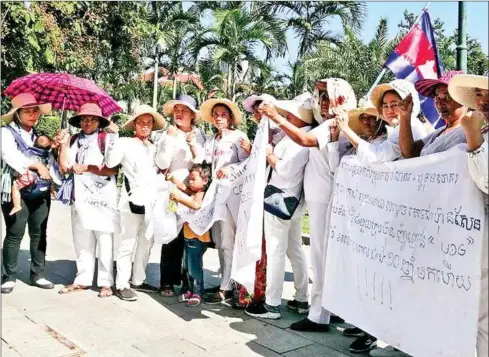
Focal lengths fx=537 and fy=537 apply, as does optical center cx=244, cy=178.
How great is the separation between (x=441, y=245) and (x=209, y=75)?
18258mm

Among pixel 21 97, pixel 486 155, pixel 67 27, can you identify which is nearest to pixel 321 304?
pixel 486 155

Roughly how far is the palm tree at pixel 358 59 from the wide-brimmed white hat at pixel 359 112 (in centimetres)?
1239

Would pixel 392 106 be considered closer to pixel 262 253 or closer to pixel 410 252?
pixel 410 252

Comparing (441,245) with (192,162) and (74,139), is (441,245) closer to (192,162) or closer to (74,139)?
(192,162)

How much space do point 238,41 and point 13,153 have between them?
1550cm

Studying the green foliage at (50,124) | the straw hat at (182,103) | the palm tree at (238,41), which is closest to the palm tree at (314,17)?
the palm tree at (238,41)

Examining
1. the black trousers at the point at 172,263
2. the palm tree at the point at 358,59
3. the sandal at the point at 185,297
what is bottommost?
the sandal at the point at 185,297

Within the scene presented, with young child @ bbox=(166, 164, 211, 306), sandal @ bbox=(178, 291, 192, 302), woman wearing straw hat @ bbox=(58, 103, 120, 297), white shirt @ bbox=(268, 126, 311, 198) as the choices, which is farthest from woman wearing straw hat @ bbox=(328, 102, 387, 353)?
woman wearing straw hat @ bbox=(58, 103, 120, 297)

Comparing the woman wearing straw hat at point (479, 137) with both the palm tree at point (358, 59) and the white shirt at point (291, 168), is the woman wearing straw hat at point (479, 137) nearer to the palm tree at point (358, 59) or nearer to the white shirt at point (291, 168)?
the white shirt at point (291, 168)

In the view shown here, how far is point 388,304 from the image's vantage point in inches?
131

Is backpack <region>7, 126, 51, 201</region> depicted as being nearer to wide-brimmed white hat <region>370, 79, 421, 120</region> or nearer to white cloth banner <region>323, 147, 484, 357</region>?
white cloth banner <region>323, 147, 484, 357</region>

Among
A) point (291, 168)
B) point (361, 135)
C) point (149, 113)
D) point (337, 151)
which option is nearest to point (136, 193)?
point (149, 113)

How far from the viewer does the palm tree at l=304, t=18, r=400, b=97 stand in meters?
16.6

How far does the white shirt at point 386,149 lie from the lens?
3.53 metres
